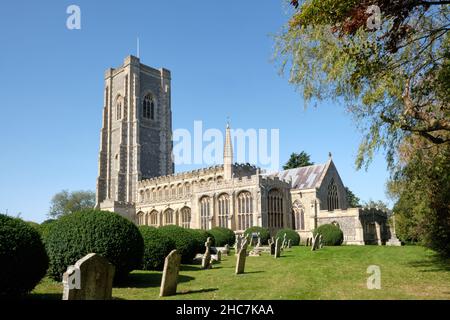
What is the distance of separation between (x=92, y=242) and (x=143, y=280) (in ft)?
Result: 7.68

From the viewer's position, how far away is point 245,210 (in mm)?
36344

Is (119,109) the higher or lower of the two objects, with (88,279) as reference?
higher

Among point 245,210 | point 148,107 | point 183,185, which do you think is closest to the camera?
point 245,210

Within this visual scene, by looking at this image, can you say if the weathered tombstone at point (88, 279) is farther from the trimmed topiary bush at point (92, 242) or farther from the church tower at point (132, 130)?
the church tower at point (132, 130)

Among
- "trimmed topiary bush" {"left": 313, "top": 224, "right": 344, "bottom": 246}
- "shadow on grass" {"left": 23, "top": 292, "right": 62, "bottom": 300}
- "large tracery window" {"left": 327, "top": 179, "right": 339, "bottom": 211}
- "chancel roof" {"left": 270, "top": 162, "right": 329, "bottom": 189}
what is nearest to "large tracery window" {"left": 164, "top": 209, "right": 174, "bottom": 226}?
"chancel roof" {"left": 270, "top": 162, "right": 329, "bottom": 189}

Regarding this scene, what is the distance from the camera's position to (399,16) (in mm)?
8586

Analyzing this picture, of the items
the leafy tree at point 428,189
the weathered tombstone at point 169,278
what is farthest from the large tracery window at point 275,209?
the weathered tombstone at point 169,278

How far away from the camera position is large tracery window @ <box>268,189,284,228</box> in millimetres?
36562

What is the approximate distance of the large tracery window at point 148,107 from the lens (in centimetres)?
6688

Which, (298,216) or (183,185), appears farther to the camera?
(183,185)

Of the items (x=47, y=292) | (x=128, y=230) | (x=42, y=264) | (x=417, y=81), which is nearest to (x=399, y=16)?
(x=417, y=81)

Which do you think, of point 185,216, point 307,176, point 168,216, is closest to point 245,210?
point 307,176

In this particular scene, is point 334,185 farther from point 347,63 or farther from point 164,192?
point 347,63

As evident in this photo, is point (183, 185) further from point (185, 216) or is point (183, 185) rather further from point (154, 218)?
point (185, 216)
